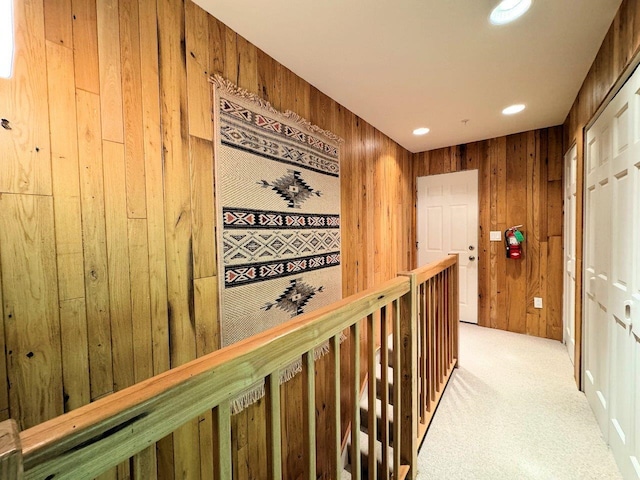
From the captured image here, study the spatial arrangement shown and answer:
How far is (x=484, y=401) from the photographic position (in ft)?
6.80

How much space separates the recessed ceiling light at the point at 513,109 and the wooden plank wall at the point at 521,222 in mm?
801

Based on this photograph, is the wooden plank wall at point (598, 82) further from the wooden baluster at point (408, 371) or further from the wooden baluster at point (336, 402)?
Result: the wooden baluster at point (336, 402)

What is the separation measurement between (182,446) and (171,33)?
180cm

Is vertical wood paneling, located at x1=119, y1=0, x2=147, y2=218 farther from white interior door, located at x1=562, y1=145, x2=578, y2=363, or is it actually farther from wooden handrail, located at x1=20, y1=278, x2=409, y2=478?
white interior door, located at x1=562, y1=145, x2=578, y2=363

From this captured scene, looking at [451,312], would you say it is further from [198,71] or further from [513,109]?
[198,71]

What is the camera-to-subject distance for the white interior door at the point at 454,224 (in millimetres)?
3602

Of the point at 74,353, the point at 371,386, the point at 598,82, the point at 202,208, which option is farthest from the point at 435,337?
the point at 74,353

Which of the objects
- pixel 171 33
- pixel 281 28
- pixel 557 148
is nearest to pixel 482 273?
pixel 557 148

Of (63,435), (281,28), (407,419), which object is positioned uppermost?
(281,28)

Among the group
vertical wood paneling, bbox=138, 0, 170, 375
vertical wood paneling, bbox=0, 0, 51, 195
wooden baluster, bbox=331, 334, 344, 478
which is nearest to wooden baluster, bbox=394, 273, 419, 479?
wooden baluster, bbox=331, 334, 344, 478

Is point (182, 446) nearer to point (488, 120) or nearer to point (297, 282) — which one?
point (297, 282)

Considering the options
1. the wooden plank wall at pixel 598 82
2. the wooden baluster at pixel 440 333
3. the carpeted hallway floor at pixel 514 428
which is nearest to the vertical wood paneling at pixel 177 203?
the carpeted hallway floor at pixel 514 428

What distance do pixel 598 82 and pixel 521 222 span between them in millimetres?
1847

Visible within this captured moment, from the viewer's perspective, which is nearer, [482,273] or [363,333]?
[363,333]
